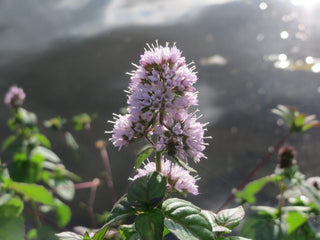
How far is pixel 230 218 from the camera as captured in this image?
83cm

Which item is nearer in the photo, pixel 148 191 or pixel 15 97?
pixel 148 191

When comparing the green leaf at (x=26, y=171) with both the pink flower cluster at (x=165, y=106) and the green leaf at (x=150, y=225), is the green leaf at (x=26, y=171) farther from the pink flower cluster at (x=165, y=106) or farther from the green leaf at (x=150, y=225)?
the green leaf at (x=150, y=225)

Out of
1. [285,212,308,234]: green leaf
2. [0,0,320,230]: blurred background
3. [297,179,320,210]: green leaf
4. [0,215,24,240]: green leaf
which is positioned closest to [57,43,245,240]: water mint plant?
[0,215,24,240]: green leaf

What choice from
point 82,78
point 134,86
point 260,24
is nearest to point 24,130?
point 134,86

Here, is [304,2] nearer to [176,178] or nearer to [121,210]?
[176,178]

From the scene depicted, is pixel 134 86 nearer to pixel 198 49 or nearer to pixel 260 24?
pixel 198 49

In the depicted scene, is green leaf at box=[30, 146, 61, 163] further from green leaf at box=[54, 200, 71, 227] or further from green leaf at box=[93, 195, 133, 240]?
green leaf at box=[93, 195, 133, 240]

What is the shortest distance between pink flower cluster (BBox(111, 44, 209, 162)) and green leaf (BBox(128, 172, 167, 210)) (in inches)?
3.0

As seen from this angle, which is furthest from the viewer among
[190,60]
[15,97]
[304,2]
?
[304,2]

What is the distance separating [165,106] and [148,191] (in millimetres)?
181

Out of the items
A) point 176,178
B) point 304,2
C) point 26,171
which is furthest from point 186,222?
point 304,2

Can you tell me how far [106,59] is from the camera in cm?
327

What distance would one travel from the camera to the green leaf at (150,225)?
633mm

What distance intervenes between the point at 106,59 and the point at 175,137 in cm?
261
